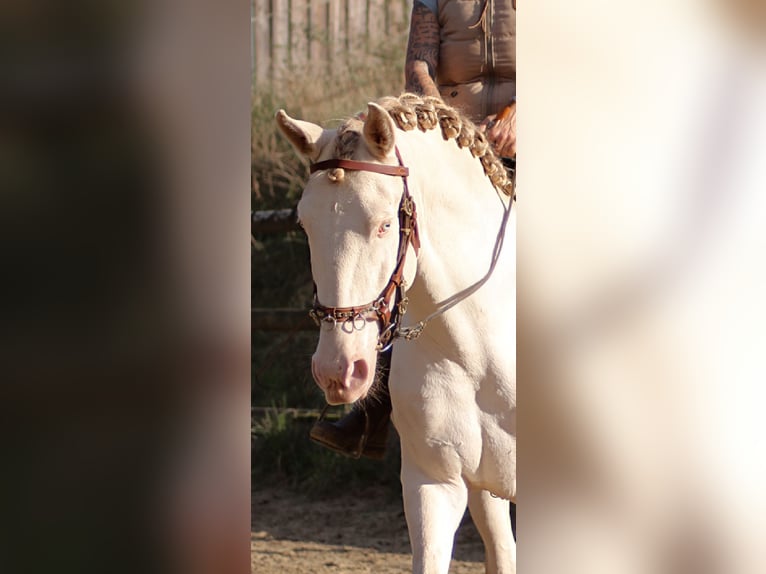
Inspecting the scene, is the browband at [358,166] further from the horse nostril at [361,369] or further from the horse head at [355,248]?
the horse nostril at [361,369]

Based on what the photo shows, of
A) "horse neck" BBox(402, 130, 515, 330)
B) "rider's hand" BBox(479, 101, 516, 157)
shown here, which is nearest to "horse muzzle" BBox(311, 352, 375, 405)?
"horse neck" BBox(402, 130, 515, 330)

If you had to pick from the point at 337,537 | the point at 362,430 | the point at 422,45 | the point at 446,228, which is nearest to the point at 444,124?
the point at 446,228

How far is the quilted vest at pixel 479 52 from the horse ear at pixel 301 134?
2.69 feet

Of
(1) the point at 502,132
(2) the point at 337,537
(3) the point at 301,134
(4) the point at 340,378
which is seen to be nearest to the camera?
(4) the point at 340,378

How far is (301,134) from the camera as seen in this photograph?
6.55 ft

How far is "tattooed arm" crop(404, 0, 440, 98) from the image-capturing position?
2688 mm

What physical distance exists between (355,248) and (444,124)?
1.36 ft

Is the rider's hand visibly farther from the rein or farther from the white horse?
the rein

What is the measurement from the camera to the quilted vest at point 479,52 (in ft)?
8.76

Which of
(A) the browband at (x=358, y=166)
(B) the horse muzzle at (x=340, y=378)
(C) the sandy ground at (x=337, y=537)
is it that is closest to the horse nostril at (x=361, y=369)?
(B) the horse muzzle at (x=340, y=378)

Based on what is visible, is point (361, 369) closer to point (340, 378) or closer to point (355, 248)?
point (340, 378)
